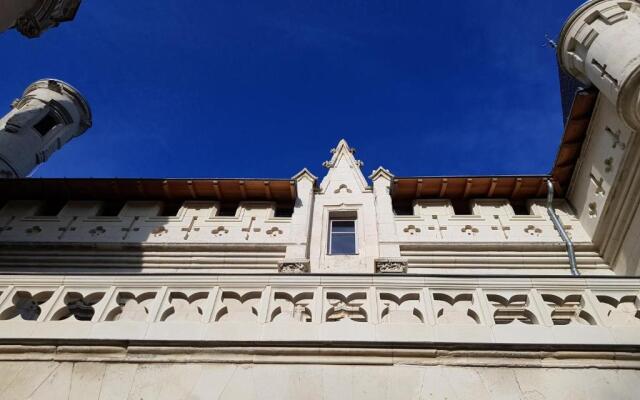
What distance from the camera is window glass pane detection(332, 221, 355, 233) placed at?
484 inches

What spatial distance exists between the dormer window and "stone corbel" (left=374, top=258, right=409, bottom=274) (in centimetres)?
122

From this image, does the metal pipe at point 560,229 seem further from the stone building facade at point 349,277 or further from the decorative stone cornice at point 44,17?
the decorative stone cornice at point 44,17

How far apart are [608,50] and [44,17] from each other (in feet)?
51.1

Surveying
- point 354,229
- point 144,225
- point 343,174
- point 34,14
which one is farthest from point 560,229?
point 34,14

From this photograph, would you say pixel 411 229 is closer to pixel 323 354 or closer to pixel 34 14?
pixel 323 354

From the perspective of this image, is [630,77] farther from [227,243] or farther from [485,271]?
[227,243]

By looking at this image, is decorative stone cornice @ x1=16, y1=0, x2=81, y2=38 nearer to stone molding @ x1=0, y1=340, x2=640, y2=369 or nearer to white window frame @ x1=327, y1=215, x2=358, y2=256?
white window frame @ x1=327, y1=215, x2=358, y2=256

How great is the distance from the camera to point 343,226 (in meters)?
12.5

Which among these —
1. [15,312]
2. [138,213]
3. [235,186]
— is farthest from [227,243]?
[15,312]

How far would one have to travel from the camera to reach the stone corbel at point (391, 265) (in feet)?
33.3

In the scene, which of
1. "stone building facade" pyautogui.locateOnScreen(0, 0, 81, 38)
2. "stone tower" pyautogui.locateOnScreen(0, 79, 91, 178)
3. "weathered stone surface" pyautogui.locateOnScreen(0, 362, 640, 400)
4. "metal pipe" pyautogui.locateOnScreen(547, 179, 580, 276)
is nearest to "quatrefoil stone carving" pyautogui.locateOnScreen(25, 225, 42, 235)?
"stone building facade" pyautogui.locateOnScreen(0, 0, 81, 38)

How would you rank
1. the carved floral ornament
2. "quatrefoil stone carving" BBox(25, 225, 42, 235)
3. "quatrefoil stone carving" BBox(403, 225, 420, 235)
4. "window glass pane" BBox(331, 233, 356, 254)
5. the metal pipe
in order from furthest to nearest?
"quatrefoil stone carving" BBox(25, 225, 42, 235) → "quatrefoil stone carving" BBox(403, 225, 420, 235) → "window glass pane" BBox(331, 233, 356, 254) → the metal pipe → the carved floral ornament

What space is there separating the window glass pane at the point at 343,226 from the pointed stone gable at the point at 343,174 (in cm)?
108

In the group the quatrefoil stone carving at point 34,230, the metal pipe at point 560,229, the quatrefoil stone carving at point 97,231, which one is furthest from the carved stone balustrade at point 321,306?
the quatrefoil stone carving at point 34,230
